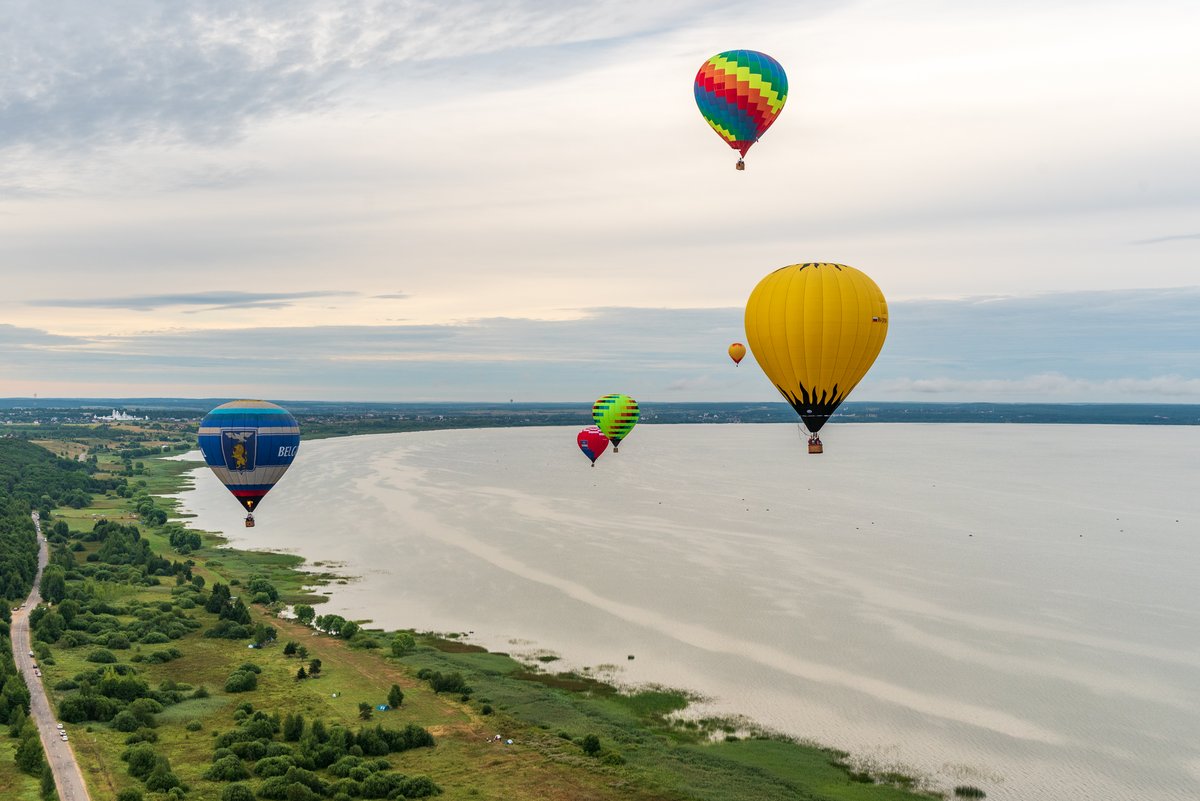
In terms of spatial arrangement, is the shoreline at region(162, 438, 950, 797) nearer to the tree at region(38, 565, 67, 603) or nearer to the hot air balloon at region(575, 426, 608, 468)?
the tree at region(38, 565, 67, 603)

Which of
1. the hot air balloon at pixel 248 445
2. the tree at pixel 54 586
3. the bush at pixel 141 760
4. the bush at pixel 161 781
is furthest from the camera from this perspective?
the tree at pixel 54 586

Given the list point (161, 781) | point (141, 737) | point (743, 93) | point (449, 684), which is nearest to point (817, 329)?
point (743, 93)

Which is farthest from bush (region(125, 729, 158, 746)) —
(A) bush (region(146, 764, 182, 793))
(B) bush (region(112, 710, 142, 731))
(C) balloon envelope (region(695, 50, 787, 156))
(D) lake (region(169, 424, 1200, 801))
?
(C) balloon envelope (region(695, 50, 787, 156))

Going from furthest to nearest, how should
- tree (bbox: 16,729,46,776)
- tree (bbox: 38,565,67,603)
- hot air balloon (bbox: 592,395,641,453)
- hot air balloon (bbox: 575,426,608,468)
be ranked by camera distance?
1. hot air balloon (bbox: 575,426,608,468)
2. hot air balloon (bbox: 592,395,641,453)
3. tree (bbox: 38,565,67,603)
4. tree (bbox: 16,729,46,776)

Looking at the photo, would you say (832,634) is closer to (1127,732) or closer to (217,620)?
(1127,732)

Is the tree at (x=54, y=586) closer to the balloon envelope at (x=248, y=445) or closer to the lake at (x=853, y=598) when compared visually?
the lake at (x=853, y=598)

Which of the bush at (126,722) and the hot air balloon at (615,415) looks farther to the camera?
the hot air balloon at (615,415)

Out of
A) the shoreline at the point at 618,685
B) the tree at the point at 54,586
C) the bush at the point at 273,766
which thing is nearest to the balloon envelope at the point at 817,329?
the shoreline at the point at 618,685
